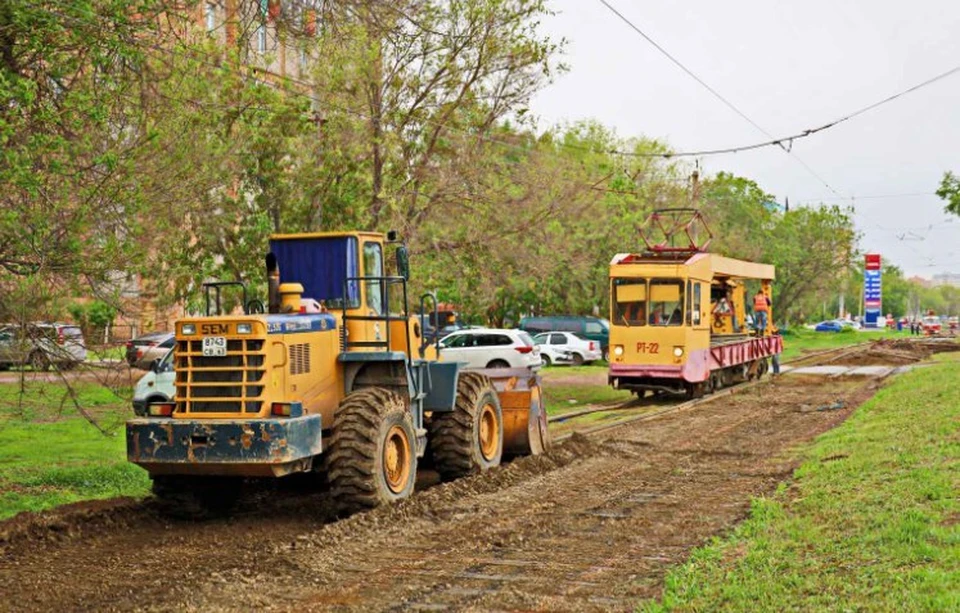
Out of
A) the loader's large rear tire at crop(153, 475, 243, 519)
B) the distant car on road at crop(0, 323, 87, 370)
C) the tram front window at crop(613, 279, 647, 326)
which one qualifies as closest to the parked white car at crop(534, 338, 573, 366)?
the tram front window at crop(613, 279, 647, 326)

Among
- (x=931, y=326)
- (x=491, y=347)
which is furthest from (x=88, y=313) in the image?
(x=931, y=326)

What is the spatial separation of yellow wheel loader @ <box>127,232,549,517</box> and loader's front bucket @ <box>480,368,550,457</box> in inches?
61.8

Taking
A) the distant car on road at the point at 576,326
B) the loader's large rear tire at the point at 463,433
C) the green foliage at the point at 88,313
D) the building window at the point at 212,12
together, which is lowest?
the loader's large rear tire at the point at 463,433

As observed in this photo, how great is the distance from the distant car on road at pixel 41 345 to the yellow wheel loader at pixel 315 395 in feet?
5.39

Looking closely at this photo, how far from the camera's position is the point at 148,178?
12672mm

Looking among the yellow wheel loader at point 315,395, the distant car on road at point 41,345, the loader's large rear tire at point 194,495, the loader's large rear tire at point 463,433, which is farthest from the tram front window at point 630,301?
the distant car on road at point 41,345

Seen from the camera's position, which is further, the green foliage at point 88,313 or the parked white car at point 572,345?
the parked white car at point 572,345

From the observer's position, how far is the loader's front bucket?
51.8ft

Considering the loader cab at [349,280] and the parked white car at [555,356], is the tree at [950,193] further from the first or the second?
the loader cab at [349,280]

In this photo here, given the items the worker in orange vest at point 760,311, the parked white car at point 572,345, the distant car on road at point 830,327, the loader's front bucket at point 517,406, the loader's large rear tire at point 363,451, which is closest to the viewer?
the loader's large rear tire at point 363,451

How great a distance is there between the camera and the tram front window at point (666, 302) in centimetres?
2662

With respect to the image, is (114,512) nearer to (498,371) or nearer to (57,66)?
(57,66)

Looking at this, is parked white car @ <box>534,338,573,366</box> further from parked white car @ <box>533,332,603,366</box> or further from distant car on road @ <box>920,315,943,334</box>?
distant car on road @ <box>920,315,943,334</box>

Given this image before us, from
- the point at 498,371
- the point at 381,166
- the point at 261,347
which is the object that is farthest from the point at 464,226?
the point at 261,347
